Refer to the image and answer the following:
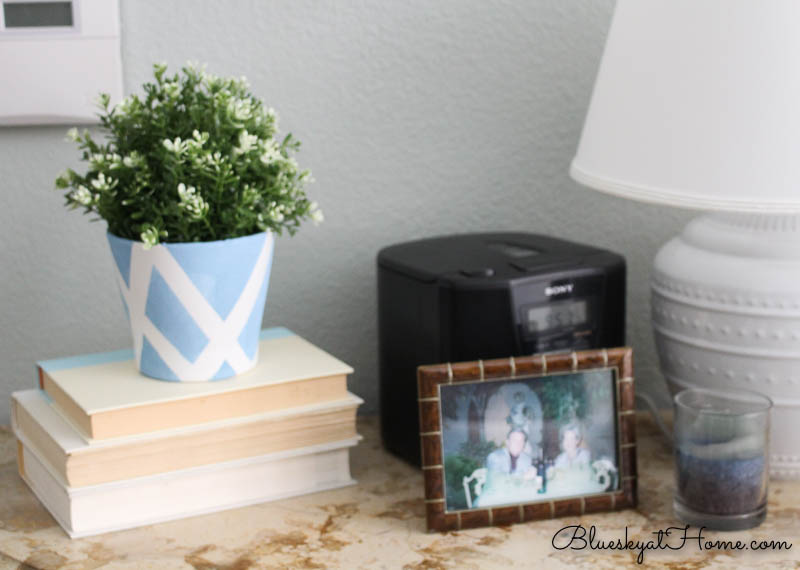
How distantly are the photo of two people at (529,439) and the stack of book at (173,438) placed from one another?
11 cm

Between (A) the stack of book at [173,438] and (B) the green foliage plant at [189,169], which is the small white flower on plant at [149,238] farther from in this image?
(A) the stack of book at [173,438]

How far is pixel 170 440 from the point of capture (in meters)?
0.88

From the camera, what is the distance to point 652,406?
1118mm

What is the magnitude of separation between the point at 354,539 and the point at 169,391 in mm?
199

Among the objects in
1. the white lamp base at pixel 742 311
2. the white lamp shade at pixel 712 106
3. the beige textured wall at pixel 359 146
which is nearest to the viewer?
the white lamp shade at pixel 712 106

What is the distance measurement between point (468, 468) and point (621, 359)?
164 mm

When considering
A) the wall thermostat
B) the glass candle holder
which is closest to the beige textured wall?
the wall thermostat

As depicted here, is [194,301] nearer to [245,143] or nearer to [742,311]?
[245,143]

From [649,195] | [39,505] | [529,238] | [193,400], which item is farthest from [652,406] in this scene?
[39,505]

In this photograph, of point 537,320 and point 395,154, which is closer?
point 537,320

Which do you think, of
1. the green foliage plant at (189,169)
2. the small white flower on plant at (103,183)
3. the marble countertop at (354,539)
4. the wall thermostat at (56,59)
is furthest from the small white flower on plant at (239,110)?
the marble countertop at (354,539)

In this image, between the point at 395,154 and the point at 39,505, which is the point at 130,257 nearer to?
the point at 39,505

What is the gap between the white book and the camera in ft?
2.84

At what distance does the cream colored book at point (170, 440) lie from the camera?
0.85 metres
